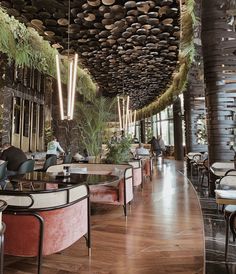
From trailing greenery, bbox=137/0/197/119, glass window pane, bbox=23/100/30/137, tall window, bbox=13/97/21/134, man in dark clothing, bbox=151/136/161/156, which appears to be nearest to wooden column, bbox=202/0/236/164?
trailing greenery, bbox=137/0/197/119

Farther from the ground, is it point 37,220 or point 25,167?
point 25,167

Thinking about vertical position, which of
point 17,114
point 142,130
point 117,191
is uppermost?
point 142,130

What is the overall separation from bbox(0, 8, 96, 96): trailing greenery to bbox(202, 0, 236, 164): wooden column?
2.93m

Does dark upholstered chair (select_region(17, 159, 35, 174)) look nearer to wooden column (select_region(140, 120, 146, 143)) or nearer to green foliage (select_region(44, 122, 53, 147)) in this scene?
green foliage (select_region(44, 122, 53, 147))

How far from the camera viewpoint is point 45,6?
15.8ft

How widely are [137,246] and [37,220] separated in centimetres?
126

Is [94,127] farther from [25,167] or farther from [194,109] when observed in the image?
[194,109]

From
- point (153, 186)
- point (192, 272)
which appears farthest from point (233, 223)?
point (153, 186)

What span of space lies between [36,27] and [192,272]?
18.9 feet

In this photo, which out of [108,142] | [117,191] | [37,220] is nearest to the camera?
[37,220]

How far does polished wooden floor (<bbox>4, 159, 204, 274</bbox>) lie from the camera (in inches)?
86.1

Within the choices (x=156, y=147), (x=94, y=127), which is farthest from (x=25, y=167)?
(x=156, y=147)

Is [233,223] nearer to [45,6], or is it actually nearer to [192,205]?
[192,205]

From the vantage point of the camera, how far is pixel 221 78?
16.1ft
